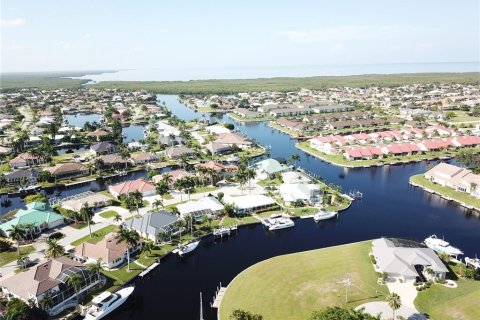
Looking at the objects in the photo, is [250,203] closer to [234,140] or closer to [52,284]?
[52,284]

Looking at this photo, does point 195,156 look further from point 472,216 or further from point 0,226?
point 472,216

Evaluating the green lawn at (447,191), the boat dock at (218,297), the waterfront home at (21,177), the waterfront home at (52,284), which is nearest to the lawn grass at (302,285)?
the boat dock at (218,297)

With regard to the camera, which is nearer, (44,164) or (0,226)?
(0,226)

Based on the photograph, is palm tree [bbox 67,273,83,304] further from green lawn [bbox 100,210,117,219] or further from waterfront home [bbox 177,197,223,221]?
green lawn [bbox 100,210,117,219]

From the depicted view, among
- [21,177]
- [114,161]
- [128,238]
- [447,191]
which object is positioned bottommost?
[447,191]

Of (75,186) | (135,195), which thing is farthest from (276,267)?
(75,186)

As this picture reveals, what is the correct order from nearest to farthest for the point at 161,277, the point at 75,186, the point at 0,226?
the point at 161,277
the point at 0,226
the point at 75,186

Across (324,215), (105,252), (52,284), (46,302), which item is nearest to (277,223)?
(324,215)

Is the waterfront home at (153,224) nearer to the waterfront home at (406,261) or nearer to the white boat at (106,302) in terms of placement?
the white boat at (106,302)
